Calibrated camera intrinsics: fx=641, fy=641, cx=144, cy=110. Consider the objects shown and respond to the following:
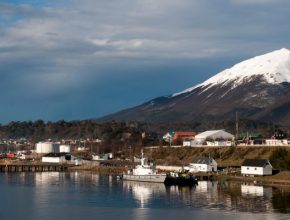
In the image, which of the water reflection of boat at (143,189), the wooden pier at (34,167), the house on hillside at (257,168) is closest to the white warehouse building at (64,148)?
the wooden pier at (34,167)

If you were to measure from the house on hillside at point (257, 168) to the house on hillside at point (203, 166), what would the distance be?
6007mm

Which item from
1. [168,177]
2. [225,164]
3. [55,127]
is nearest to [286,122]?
[55,127]

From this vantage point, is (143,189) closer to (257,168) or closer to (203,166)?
(257,168)

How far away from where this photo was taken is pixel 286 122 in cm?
18825

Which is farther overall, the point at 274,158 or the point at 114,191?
the point at 274,158

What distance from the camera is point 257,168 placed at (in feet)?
204

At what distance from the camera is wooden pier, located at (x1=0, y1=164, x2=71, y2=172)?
9500cm

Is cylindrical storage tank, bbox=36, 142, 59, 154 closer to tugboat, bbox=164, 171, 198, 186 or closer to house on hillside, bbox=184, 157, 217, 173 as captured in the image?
house on hillside, bbox=184, 157, 217, 173

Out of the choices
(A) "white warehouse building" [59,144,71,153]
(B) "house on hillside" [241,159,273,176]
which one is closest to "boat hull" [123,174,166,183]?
(B) "house on hillside" [241,159,273,176]

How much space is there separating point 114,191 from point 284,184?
14.9 metres

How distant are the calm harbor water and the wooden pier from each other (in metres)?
31.3

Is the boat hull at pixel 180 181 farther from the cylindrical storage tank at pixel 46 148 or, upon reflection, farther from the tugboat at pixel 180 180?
the cylindrical storage tank at pixel 46 148

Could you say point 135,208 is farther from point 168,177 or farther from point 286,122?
point 286,122

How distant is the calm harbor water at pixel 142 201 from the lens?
132 ft
